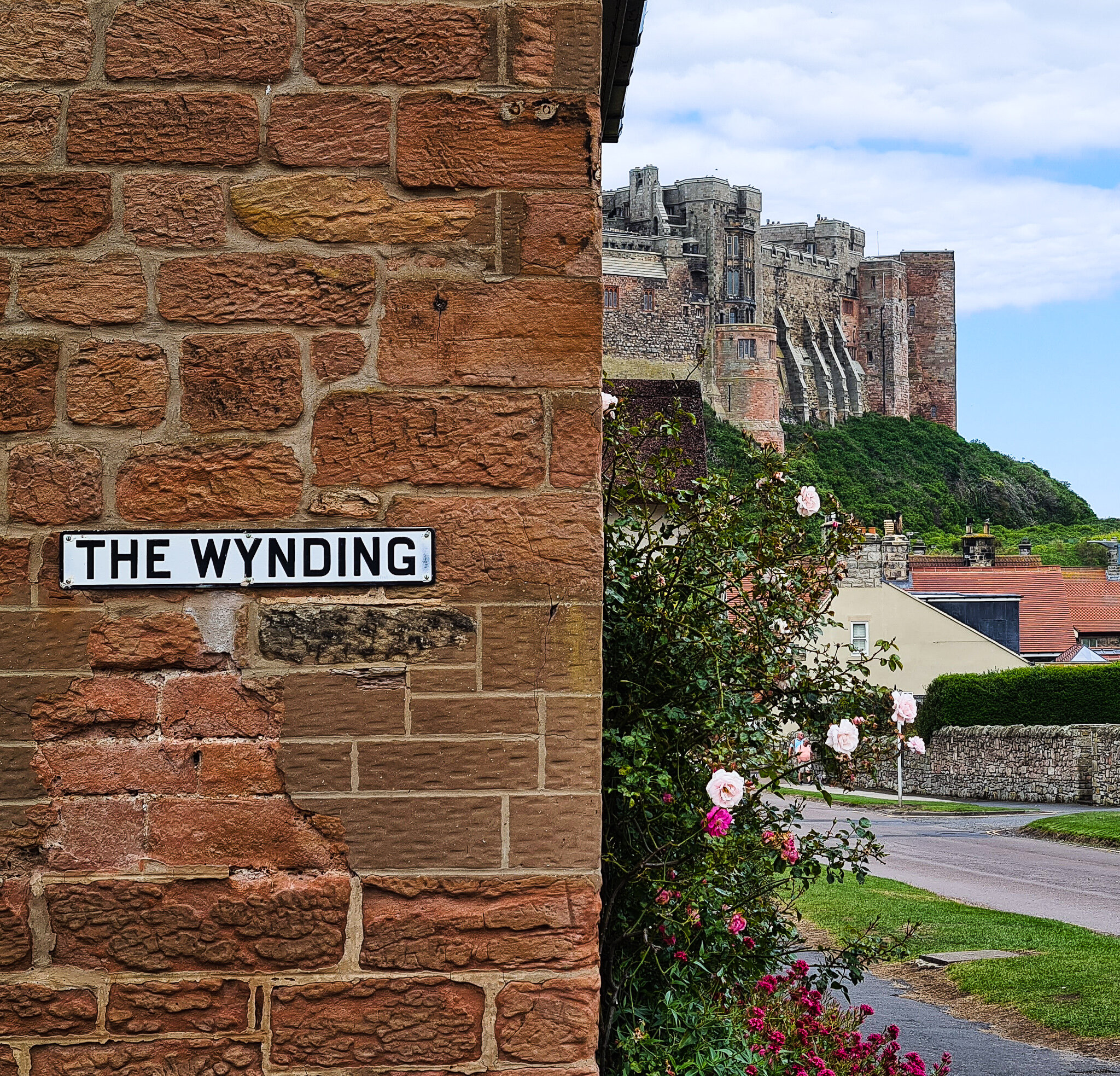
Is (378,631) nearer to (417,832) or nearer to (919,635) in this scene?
(417,832)

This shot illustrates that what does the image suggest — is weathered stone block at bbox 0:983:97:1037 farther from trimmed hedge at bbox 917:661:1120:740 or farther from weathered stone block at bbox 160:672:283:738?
trimmed hedge at bbox 917:661:1120:740

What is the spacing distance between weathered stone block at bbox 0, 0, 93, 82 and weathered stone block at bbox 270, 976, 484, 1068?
209cm

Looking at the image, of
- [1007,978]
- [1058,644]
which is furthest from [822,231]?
[1007,978]

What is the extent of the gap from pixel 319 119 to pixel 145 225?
0.46 meters

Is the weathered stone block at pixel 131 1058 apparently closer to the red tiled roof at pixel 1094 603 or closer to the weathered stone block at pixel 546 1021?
the weathered stone block at pixel 546 1021

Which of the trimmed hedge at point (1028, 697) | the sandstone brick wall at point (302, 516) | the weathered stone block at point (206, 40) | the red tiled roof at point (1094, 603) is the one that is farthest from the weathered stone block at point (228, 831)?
the red tiled roof at point (1094, 603)

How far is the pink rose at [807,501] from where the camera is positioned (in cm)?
537

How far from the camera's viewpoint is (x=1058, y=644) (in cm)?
4416

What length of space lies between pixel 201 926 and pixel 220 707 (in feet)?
1.55

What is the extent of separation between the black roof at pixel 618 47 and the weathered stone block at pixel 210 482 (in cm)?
190

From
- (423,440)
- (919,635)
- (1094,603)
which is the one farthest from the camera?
(1094,603)

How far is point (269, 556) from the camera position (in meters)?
3.24

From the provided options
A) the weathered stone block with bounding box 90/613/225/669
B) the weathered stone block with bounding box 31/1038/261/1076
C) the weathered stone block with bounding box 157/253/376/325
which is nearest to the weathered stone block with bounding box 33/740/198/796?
the weathered stone block with bounding box 90/613/225/669

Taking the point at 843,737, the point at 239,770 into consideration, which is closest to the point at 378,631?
the point at 239,770
